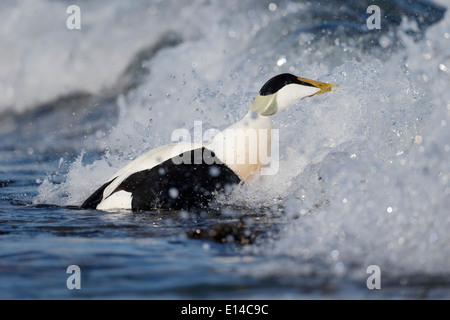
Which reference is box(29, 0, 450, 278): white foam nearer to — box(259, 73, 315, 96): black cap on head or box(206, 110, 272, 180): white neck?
box(206, 110, 272, 180): white neck

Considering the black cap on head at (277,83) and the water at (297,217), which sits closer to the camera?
the water at (297,217)

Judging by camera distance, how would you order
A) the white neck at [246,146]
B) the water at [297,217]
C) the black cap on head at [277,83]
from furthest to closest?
the black cap on head at [277,83]
the white neck at [246,146]
the water at [297,217]

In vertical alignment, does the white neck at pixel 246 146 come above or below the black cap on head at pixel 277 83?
below

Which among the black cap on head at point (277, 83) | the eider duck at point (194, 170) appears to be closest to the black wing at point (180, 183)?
the eider duck at point (194, 170)

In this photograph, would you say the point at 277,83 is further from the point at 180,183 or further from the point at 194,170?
the point at 180,183

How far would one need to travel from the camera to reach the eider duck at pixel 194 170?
175 inches

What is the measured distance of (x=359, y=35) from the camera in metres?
10.5

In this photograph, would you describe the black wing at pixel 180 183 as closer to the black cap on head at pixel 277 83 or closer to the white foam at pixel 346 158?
the white foam at pixel 346 158

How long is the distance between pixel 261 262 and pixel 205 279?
317mm

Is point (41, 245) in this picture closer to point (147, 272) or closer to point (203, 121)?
point (147, 272)

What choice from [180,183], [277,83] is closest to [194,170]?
[180,183]

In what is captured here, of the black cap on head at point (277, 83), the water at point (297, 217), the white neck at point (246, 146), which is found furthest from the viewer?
the black cap on head at point (277, 83)

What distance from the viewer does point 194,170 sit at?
4.47 meters

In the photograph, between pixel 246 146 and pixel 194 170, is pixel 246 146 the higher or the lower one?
the higher one
